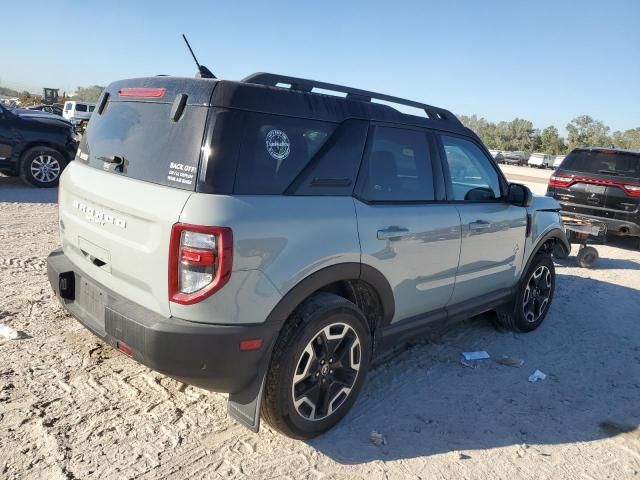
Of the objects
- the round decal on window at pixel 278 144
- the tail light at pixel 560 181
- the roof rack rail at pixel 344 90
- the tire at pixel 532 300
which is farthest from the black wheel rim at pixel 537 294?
the tail light at pixel 560 181

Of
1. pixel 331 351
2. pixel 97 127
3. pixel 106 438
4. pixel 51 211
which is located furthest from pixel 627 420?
pixel 51 211

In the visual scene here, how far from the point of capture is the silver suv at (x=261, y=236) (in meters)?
2.34

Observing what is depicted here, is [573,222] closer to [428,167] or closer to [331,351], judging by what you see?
[428,167]

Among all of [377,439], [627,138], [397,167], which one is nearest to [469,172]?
[397,167]

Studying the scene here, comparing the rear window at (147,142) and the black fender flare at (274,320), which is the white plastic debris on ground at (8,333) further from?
the black fender flare at (274,320)

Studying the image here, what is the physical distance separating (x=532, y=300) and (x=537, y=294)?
0.38 ft

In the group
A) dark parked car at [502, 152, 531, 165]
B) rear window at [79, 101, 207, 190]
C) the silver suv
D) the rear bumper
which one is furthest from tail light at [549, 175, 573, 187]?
dark parked car at [502, 152, 531, 165]

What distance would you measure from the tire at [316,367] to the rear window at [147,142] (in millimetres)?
936

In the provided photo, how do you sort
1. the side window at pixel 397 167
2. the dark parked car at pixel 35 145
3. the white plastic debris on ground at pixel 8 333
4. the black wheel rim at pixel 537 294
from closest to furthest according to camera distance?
the side window at pixel 397 167 < the white plastic debris on ground at pixel 8 333 < the black wheel rim at pixel 537 294 < the dark parked car at pixel 35 145

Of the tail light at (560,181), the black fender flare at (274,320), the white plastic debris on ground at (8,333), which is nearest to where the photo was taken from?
the black fender flare at (274,320)

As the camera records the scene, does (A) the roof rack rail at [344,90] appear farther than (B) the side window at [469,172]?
No

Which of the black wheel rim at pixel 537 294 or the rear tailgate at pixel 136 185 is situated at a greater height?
the rear tailgate at pixel 136 185

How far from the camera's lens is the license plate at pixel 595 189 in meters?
8.59

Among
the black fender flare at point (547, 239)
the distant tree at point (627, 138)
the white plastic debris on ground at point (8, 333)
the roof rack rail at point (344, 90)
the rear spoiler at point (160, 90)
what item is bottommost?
the white plastic debris on ground at point (8, 333)
